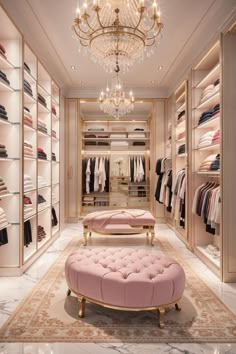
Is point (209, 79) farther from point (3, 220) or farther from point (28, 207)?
point (3, 220)

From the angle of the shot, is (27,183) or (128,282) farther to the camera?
(27,183)

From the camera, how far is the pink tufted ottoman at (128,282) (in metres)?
2.03

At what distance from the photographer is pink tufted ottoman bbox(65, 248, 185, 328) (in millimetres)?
2033

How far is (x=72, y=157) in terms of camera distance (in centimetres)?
623

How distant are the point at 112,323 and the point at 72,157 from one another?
4.55 m

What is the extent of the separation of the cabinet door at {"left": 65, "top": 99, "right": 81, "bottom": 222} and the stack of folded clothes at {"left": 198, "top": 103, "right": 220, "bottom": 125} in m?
3.13

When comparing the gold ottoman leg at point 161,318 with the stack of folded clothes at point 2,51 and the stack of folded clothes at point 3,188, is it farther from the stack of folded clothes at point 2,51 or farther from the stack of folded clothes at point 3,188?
the stack of folded clothes at point 2,51

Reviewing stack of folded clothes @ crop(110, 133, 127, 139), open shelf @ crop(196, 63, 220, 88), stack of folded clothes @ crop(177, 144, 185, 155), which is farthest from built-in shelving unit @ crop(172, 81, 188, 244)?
stack of folded clothes @ crop(110, 133, 127, 139)

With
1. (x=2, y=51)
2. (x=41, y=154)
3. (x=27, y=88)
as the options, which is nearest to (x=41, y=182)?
(x=41, y=154)

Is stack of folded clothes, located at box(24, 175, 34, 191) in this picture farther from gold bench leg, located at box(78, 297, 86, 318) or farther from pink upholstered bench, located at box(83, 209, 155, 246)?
gold bench leg, located at box(78, 297, 86, 318)

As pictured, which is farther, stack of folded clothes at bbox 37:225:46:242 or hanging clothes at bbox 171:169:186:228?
hanging clothes at bbox 171:169:186:228

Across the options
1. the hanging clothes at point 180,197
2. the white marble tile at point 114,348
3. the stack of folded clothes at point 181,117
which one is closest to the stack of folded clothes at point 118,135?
the stack of folded clothes at point 181,117

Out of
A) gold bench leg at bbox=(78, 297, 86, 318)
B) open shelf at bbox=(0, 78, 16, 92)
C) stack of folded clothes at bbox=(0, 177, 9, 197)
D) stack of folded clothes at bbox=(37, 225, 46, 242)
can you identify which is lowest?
gold bench leg at bbox=(78, 297, 86, 318)

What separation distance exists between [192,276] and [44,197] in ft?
8.57
